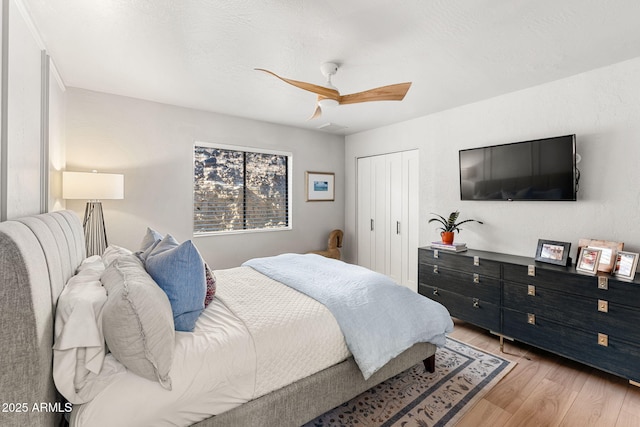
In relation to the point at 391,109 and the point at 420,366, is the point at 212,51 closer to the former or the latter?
the point at 391,109

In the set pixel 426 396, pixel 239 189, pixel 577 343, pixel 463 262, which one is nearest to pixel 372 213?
pixel 463 262

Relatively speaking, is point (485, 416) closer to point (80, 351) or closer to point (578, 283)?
point (578, 283)

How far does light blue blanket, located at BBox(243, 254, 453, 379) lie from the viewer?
181cm

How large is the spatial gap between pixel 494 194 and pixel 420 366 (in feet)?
6.36

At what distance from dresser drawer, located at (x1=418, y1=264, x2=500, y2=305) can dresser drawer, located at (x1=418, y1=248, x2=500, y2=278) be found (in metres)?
0.04

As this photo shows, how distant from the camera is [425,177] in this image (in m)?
4.01

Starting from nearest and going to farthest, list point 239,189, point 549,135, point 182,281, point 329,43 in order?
1. point 182,281
2. point 329,43
3. point 549,135
4. point 239,189

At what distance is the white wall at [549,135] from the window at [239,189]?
203cm

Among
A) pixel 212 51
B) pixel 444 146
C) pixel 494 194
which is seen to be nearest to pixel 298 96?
pixel 212 51

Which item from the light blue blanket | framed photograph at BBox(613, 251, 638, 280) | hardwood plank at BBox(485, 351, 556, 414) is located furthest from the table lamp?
framed photograph at BBox(613, 251, 638, 280)

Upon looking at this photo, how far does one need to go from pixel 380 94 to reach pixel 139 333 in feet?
7.20

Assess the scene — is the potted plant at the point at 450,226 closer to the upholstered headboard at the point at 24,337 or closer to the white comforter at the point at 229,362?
the white comforter at the point at 229,362

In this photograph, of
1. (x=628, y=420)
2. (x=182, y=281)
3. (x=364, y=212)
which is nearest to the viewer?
(x=182, y=281)

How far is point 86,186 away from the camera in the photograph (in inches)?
106
